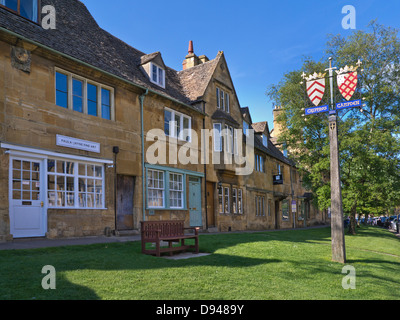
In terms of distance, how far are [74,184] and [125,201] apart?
2935mm

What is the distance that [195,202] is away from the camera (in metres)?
20.7

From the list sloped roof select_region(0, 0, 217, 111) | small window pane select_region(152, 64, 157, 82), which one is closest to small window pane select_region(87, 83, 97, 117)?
sloped roof select_region(0, 0, 217, 111)

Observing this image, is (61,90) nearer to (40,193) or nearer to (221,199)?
(40,193)

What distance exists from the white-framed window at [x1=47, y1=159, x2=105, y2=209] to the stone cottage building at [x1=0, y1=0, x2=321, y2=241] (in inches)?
1.5

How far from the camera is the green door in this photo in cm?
2023

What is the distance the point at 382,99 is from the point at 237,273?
23.1 metres

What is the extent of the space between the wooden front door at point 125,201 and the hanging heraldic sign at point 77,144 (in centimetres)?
191

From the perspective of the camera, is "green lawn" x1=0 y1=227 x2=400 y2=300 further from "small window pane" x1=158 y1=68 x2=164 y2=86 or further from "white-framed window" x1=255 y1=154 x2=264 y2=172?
"white-framed window" x1=255 y1=154 x2=264 y2=172

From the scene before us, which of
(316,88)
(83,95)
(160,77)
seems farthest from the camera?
(160,77)

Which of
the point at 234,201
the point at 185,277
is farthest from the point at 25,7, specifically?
the point at 234,201

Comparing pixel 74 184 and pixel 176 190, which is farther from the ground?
pixel 74 184

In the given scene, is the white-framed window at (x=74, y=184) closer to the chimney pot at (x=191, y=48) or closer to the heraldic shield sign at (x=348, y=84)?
the heraldic shield sign at (x=348, y=84)

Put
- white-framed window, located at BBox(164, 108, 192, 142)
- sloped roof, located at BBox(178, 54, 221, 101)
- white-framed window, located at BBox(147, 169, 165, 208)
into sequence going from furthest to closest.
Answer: sloped roof, located at BBox(178, 54, 221, 101) → white-framed window, located at BBox(164, 108, 192, 142) → white-framed window, located at BBox(147, 169, 165, 208)

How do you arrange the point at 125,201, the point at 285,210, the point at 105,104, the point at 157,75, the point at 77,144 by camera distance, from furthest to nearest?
the point at 285,210, the point at 157,75, the point at 125,201, the point at 105,104, the point at 77,144
